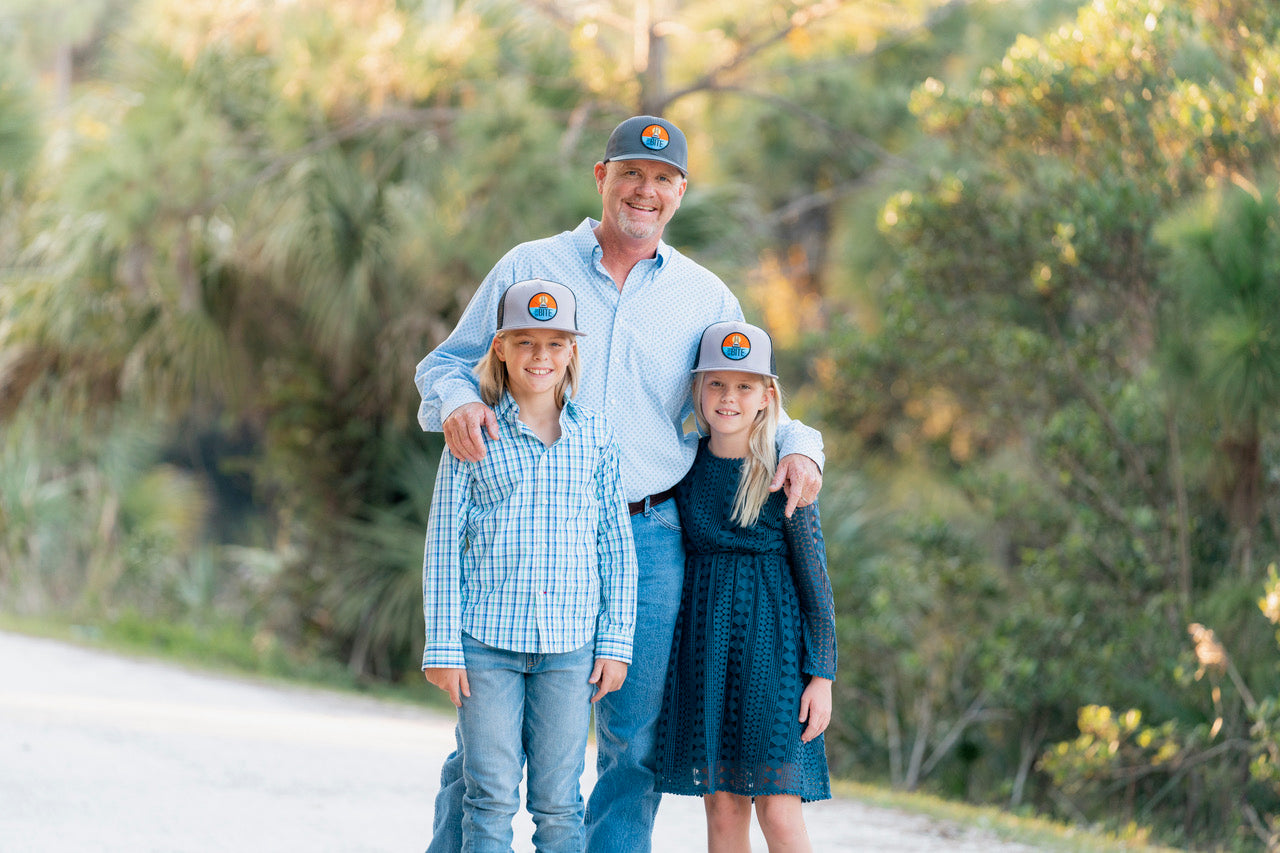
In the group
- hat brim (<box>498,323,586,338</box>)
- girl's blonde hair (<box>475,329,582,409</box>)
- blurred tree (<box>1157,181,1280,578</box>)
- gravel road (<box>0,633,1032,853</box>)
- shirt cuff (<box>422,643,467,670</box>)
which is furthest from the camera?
blurred tree (<box>1157,181,1280,578</box>)

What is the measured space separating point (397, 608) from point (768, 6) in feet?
16.4

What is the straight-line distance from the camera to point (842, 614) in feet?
27.1

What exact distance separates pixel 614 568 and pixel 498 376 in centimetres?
54

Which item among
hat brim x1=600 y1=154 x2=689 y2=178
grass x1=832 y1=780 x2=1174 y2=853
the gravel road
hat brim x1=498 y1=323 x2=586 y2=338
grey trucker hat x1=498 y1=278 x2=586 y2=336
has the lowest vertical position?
grass x1=832 y1=780 x2=1174 y2=853

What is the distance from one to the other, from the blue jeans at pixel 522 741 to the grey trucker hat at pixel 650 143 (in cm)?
126

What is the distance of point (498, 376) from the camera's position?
3.20 metres

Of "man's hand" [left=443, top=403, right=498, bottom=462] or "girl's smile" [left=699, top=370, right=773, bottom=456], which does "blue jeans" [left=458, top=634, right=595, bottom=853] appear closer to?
"man's hand" [left=443, top=403, right=498, bottom=462]

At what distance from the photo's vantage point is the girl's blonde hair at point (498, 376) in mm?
3184

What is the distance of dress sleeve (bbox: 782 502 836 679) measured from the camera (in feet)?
10.8

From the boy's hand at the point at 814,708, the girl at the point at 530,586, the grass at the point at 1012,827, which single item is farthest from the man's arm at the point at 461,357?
the grass at the point at 1012,827

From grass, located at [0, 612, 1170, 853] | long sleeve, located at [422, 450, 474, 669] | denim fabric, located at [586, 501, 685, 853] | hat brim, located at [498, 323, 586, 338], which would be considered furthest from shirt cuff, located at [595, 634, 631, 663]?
grass, located at [0, 612, 1170, 853]

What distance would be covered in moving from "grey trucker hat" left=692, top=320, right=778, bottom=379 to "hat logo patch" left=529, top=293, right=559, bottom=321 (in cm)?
48

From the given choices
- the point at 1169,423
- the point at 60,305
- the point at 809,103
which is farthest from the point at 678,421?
the point at 809,103

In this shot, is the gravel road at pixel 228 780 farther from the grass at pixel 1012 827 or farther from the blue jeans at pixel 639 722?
the blue jeans at pixel 639 722
